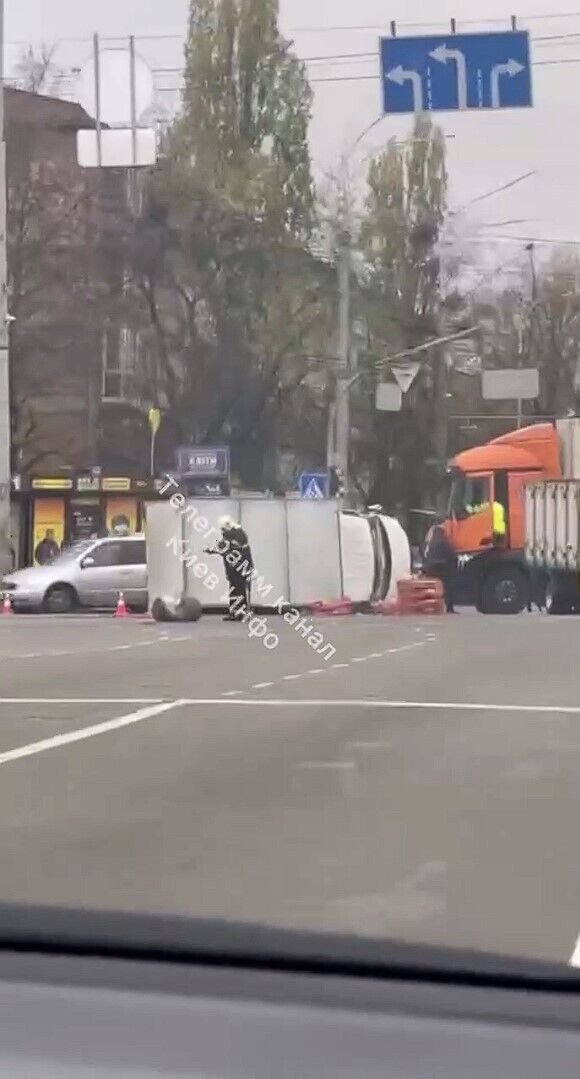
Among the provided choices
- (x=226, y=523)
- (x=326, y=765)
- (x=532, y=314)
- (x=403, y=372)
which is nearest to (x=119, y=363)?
(x=403, y=372)

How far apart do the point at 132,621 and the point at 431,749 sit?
1793 centimetres

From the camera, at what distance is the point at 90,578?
33875 millimetres

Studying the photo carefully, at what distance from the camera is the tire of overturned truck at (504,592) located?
3322cm

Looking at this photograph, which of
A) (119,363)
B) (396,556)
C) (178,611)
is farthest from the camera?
(119,363)

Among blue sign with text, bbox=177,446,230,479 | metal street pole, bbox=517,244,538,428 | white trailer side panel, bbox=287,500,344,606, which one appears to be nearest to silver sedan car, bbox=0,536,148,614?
blue sign with text, bbox=177,446,230,479

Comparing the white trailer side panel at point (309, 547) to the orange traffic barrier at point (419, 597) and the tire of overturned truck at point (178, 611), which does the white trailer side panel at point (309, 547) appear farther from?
the tire of overturned truck at point (178, 611)

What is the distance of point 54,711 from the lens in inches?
544

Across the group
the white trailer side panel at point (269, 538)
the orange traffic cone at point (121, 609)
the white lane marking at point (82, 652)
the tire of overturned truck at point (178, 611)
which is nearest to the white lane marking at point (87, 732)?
the white lane marking at point (82, 652)

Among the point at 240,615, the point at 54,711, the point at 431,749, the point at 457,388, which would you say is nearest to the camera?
the point at 431,749

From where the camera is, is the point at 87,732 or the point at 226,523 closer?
the point at 87,732

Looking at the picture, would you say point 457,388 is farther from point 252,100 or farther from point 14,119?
point 14,119

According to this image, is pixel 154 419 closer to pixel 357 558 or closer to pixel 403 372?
pixel 403 372

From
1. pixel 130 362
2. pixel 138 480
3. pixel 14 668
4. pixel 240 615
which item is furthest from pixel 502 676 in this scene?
pixel 130 362

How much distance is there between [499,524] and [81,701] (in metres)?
20.0
